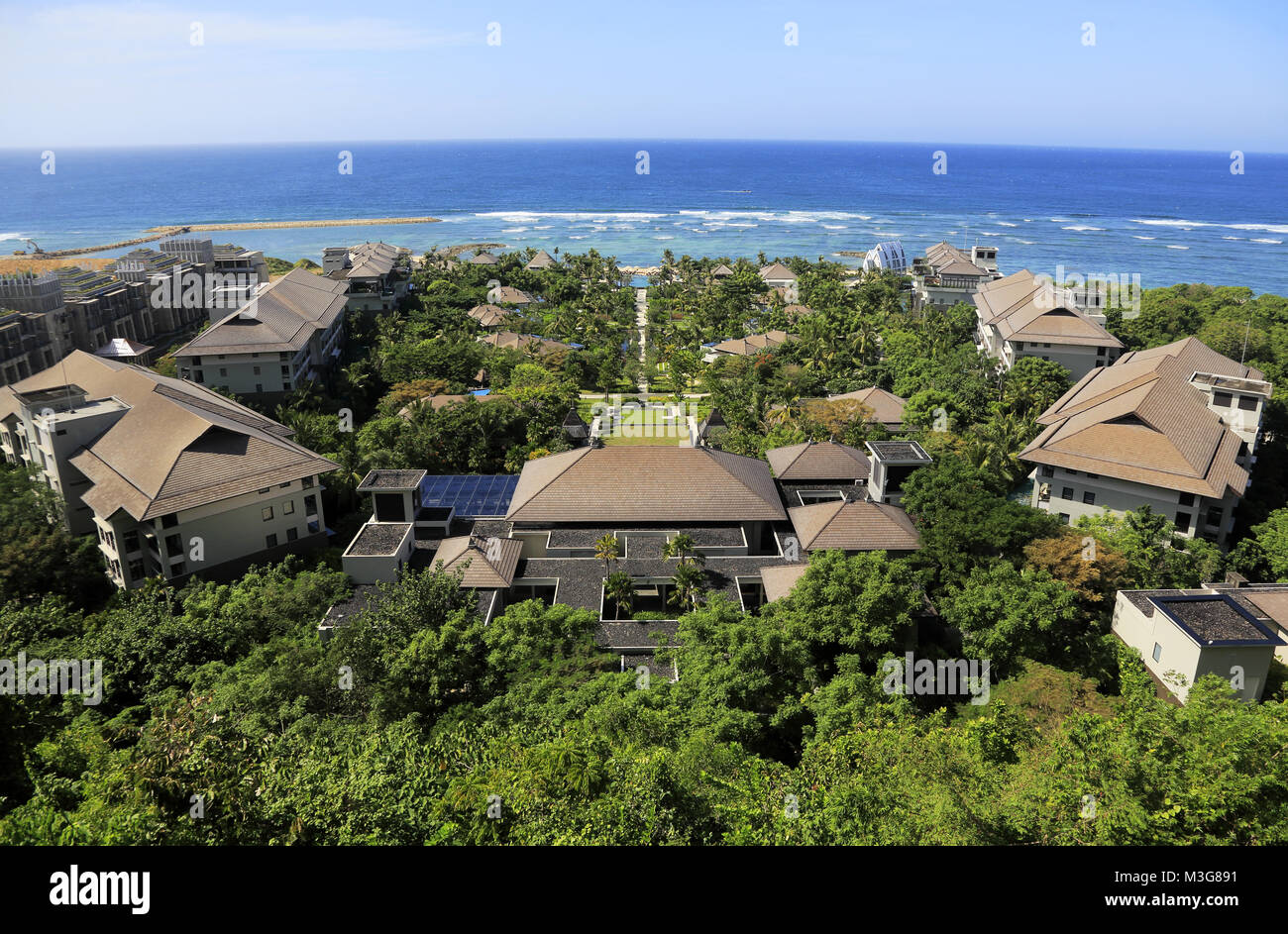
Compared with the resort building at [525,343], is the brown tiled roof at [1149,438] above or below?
below

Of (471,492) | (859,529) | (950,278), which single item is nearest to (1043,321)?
(950,278)

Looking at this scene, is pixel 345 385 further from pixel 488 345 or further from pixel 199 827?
pixel 199 827

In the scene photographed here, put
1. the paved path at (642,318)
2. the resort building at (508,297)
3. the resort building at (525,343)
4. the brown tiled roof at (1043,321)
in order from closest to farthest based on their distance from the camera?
the brown tiled roof at (1043,321) → the paved path at (642,318) → the resort building at (525,343) → the resort building at (508,297)

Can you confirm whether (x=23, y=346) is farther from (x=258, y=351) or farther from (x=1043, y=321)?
(x=1043, y=321)

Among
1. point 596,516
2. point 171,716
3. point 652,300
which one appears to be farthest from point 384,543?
point 652,300

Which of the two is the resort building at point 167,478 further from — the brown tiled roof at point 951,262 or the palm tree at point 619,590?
the brown tiled roof at point 951,262

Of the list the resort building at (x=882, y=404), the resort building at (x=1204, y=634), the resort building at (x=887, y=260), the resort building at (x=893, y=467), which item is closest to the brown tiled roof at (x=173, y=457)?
the resort building at (x=893, y=467)

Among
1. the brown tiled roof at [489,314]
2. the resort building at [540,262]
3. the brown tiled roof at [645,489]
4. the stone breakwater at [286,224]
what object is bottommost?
the brown tiled roof at [645,489]
